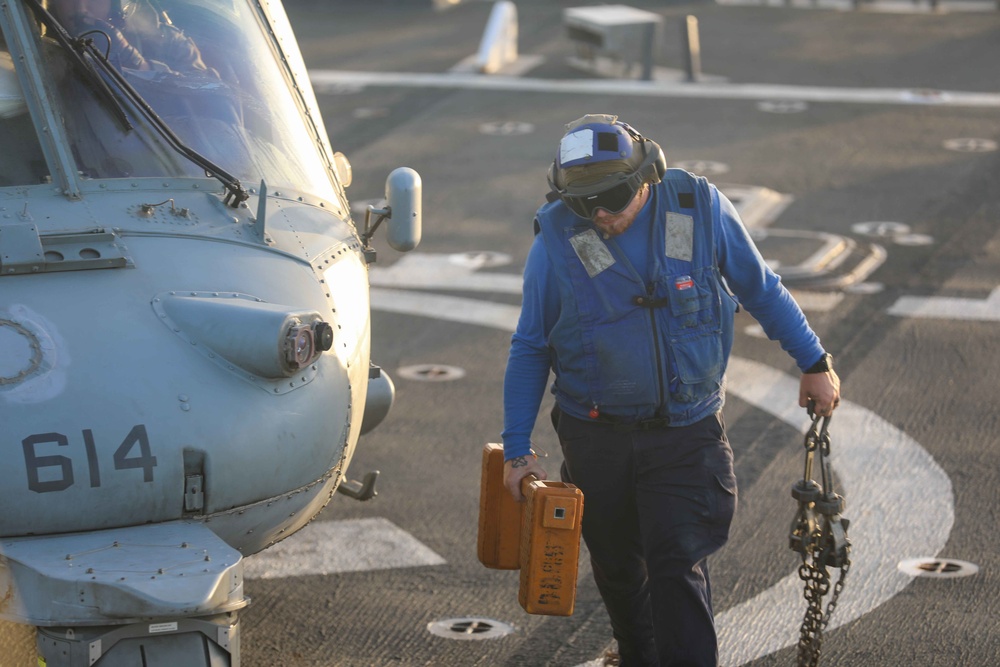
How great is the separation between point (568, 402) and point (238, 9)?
2.23 m

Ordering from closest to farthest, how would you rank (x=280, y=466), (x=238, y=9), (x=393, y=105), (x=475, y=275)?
(x=280, y=466)
(x=238, y=9)
(x=475, y=275)
(x=393, y=105)

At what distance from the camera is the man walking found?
4918mm

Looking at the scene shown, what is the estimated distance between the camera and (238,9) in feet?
20.1

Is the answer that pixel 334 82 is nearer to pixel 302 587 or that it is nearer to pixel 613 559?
pixel 302 587

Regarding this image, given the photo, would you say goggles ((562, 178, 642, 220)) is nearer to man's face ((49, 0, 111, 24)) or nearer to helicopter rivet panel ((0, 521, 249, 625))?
helicopter rivet panel ((0, 521, 249, 625))

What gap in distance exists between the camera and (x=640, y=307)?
4949mm

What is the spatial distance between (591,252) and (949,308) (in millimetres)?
5830

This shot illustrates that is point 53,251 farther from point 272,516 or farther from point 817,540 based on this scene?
point 817,540

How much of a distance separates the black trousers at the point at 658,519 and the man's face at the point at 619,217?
67 cm

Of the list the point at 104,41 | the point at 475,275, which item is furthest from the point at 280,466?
the point at 475,275

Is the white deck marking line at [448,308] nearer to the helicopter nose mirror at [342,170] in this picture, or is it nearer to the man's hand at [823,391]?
the helicopter nose mirror at [342,170]

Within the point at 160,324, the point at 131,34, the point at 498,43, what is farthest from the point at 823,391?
the point at 498,43

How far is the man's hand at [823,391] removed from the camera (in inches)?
206

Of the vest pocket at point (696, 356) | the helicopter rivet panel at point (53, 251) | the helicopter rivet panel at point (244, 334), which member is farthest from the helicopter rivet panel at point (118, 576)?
the vest pocket at point (696, 356)
